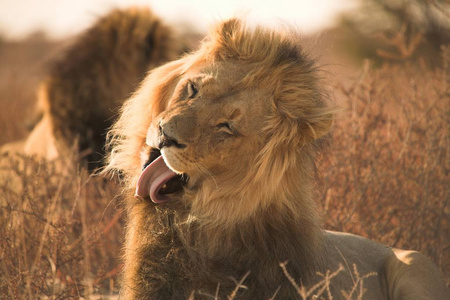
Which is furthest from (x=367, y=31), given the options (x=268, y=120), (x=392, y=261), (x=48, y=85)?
(x=268, y=120)

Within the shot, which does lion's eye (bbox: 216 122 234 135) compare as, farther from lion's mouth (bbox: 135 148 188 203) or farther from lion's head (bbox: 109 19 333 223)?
lion's mouth (bbox: 135 148 188 203)

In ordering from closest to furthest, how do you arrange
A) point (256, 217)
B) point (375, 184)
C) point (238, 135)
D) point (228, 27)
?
point (238, 135)
point (256, 217)
point (228, 27)
point (375, 184)

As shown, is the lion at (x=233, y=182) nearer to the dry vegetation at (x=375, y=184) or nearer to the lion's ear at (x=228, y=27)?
the lion's ear at (x=228, y=27)

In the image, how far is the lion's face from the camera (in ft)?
11.3

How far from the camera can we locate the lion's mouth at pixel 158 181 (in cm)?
362

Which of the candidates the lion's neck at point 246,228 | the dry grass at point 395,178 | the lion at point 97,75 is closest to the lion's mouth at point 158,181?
the lion's neck at point 246,228

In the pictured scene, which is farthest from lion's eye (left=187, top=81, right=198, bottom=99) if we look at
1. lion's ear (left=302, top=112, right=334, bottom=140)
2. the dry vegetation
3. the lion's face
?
the dry vegetation

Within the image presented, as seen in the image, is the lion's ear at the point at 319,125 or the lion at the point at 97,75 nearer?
the lion's ear at the point at 319,125

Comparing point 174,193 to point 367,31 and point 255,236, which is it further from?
point 367,31

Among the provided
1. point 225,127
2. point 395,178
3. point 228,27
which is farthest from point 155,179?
point 395,178

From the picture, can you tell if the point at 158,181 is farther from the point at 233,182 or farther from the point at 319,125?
the point at 319,125

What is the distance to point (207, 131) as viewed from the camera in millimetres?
3492

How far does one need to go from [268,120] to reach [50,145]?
3702mm

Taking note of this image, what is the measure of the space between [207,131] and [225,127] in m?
0.09
